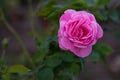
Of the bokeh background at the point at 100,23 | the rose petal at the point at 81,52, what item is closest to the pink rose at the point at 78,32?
the rose petal at the point at 81,52

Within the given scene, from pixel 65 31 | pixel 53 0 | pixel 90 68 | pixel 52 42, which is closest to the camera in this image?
pixel 65 31

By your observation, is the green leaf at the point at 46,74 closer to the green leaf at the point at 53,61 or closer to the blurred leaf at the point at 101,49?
the green leaf at the point at 53,61

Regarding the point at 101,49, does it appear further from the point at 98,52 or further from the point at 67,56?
the point at 67,56

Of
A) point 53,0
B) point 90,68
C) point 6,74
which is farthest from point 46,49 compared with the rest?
point 90,68

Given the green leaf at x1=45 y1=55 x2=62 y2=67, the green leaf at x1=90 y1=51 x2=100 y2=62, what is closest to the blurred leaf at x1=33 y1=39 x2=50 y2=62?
the green leaf at x1=45 y1=55 x2=62 y2=67

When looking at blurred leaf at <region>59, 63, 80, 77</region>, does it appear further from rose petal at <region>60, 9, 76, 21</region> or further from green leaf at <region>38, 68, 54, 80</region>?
rose petal at <region>60, 9, 76, 21</region>

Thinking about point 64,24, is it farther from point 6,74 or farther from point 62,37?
point 6,74
